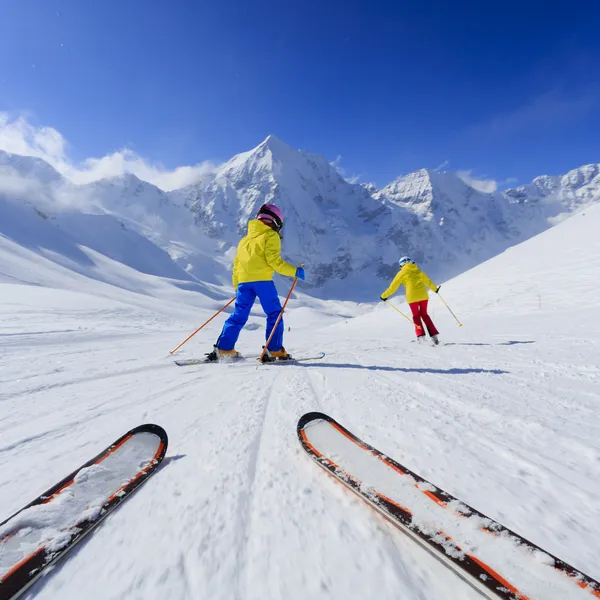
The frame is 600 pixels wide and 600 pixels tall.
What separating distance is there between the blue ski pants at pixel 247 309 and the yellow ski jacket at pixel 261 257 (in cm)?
12

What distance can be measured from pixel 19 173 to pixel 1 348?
25686cm

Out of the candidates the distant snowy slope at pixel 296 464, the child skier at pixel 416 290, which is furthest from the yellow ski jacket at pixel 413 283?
the distant snowy slope at pixel 296 464

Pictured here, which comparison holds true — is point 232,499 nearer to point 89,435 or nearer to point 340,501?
point 340,501

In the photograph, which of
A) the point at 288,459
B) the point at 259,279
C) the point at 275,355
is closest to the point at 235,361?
the point at 275,355

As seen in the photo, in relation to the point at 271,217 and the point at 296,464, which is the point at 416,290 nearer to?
the point at 271,217

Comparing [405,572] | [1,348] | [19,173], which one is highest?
[19,173]

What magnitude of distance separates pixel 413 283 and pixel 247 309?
179 inches

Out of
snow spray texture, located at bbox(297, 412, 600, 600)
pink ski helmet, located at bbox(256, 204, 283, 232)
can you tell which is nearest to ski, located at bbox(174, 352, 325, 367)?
pink ski helmet, located at bbox(256, 204, 283, 232)

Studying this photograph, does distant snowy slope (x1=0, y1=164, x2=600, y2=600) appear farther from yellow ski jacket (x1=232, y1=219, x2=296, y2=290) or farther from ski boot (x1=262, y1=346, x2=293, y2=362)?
yellow ski jacket (x1=232, y1=219, x2=296, y2=290)

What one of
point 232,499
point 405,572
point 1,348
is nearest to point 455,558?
point 405,572

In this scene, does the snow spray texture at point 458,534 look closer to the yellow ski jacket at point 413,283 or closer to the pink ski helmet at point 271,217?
the pink ski helmet at point 271,217

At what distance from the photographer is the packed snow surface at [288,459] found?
1.04 meters

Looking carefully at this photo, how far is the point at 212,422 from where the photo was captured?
7.34 feet

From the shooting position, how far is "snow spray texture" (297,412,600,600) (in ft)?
3.01
